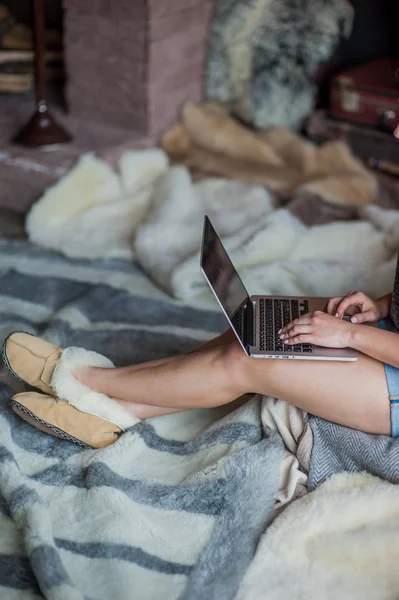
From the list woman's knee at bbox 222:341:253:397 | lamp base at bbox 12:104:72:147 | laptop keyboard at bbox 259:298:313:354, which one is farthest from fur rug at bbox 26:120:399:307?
woman's knee at bbox 222:341:253:397

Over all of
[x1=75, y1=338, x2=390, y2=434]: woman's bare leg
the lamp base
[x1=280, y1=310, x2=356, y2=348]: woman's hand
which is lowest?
the lamp base

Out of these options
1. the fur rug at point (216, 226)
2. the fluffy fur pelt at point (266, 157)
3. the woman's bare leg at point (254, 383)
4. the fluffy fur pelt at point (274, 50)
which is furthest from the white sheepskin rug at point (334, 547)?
the fluffy fur pelt at point (274, 50)

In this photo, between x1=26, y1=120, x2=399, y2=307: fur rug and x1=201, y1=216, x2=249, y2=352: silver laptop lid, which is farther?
x1=26, y1=120, x2=399, y2=307: fur rug

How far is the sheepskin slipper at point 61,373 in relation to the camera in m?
1.65

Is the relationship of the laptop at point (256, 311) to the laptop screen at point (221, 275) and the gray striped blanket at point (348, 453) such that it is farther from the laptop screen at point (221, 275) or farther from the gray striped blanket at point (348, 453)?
the gray striped blanket at point (348, 453)

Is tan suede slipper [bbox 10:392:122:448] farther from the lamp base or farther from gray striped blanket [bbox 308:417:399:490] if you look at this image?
the lamp base

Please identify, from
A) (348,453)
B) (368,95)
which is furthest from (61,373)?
(368,95)

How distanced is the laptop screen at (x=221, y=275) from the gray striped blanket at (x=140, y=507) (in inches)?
9.8

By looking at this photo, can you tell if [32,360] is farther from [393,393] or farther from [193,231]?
[193,231]

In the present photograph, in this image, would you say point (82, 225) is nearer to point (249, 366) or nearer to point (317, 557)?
point (249, 366)

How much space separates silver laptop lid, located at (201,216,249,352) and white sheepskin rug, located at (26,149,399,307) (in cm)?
60

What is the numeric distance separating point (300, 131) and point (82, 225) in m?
0.97

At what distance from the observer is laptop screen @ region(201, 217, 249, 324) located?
1.57 metres

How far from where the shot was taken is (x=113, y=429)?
1690mm
